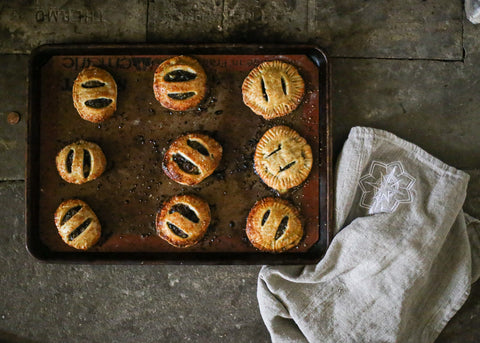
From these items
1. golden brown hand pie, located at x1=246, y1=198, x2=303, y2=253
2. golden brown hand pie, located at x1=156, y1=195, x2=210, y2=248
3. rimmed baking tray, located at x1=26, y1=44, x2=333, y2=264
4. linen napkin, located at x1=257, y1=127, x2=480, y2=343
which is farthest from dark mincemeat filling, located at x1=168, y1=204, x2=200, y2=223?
linen napkin, located at x1=257, y1=127, x2=480, y2=343

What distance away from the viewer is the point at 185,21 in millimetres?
2668

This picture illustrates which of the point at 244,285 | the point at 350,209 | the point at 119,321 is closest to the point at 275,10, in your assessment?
the point at 350,209

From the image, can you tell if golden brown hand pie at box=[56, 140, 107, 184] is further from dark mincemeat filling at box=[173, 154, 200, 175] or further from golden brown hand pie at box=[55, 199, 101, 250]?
dark mincemeat filling at box=[173, 154, 200, 175]

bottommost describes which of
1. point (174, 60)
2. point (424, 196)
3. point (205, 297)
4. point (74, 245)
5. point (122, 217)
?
point (205, 297)

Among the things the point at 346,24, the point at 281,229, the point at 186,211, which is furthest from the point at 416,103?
the point at 186,211

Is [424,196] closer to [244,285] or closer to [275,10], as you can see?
[244,285]

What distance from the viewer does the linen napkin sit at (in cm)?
240

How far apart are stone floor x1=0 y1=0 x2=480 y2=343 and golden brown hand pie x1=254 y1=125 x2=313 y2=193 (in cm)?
35

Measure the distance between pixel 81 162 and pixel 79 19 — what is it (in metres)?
1.03

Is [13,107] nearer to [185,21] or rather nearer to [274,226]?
[185,21]

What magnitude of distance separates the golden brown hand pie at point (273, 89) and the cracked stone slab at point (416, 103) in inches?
14.3

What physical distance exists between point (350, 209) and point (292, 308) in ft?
2.47

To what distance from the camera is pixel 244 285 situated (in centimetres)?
271

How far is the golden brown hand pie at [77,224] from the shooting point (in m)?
2.46
